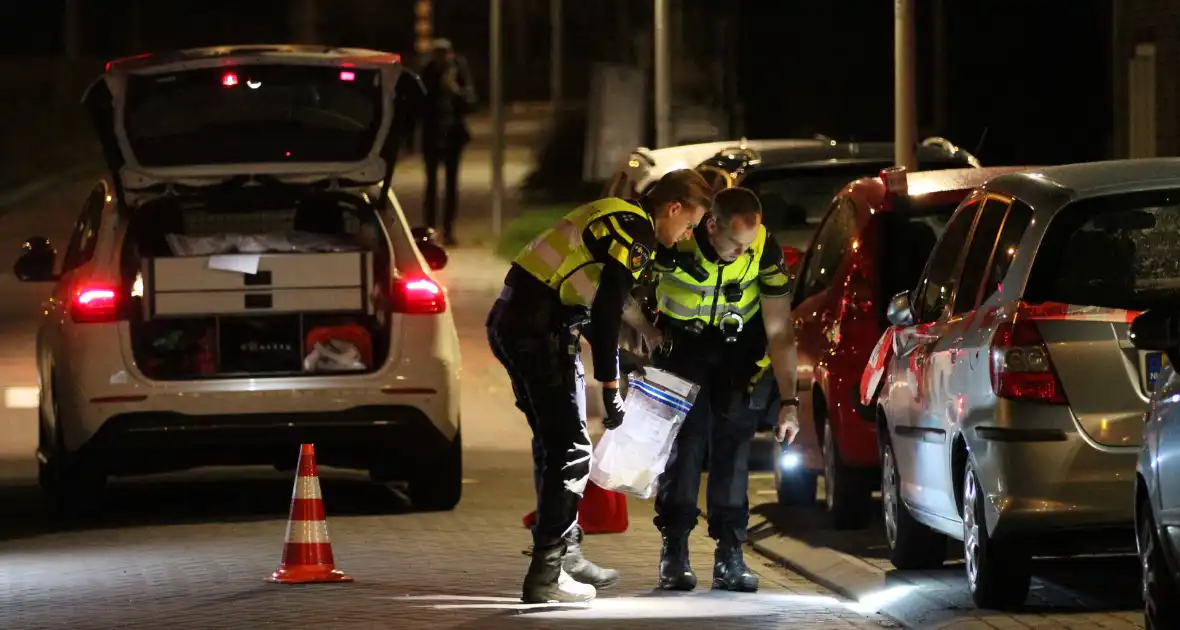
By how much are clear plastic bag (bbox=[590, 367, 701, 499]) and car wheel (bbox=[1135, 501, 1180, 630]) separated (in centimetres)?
249

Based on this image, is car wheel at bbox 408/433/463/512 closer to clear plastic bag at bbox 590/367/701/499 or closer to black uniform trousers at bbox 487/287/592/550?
clear plastic bag at bbox 590/367/701/499

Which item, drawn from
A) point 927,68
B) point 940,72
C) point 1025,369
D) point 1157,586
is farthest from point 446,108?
point 1157,586

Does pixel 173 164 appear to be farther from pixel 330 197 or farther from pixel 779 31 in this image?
pixel 779 31

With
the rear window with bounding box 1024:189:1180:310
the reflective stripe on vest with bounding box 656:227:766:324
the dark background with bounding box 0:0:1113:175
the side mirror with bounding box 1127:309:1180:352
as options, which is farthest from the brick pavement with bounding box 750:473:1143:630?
the dark background with bounding box 0:0:1113:175

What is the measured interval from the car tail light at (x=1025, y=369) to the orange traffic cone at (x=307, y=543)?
299 cm

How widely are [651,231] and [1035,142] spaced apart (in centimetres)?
1927

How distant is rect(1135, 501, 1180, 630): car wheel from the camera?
7.28m

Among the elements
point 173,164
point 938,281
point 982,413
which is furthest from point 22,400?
point 982,413

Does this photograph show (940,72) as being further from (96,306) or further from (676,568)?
(676,568)

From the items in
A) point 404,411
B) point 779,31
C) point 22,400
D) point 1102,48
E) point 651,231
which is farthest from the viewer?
point 779,31

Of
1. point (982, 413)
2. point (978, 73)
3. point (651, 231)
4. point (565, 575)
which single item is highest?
point (978, 73)

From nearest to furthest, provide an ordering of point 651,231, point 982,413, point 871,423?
point 982,413, point 651,231, point 871,423

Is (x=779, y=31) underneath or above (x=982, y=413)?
above

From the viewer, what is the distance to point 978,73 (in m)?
28.3
